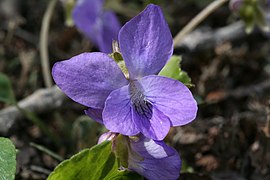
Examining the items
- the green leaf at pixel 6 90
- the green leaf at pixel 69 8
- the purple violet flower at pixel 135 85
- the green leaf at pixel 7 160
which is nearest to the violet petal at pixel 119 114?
the purple violet flower at pixel 135 85

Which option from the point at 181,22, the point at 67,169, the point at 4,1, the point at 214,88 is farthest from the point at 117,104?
the point at 4,1

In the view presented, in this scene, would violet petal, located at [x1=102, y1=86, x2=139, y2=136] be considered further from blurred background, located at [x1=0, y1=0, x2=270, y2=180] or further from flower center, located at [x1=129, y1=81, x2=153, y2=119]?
blurred background, located at [x1=0, y1=0, x2=270, y2=180]

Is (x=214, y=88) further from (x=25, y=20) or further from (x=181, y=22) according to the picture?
(x=25, y=20)

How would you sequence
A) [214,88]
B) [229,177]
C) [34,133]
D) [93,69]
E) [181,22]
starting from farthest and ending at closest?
[181,22]
[214,88]
[34,133]
[229,177]
[93,69]

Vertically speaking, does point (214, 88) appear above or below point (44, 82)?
below

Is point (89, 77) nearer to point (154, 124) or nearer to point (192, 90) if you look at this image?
point (154, 124)

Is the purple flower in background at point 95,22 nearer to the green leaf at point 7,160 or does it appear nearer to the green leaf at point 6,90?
the green leaf at point 6,90

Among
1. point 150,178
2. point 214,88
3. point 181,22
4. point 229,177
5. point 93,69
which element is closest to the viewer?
point 93,69
